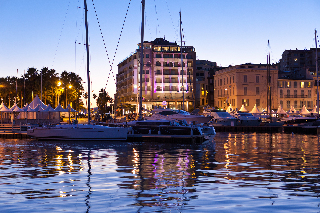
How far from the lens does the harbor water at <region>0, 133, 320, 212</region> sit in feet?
49.5

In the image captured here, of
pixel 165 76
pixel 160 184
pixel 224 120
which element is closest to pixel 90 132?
pixel 160 184

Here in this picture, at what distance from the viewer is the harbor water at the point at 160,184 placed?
1509 centimetres

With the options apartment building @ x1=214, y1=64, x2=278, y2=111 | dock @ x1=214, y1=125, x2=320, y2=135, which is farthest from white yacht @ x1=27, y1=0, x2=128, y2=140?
apartment building @ x1=214, y1=64, x2=278, y2=111

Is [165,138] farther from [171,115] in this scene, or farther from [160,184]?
[160,184]

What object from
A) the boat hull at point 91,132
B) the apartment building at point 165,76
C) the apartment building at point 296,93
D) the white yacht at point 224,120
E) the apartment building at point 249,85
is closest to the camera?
the boat hull at point 91,132

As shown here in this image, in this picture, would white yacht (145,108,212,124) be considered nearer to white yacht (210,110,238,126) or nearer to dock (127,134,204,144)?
dock (127,134,204,144)

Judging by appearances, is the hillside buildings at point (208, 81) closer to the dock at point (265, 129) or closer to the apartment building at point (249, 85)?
the apartment building at point (249, 85)

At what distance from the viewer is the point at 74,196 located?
16859mm

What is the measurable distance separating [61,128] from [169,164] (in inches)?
955

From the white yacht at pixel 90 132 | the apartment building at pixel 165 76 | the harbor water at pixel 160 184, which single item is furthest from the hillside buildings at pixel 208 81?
the harbor water at pixel 160 184

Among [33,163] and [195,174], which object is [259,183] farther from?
[33,163]

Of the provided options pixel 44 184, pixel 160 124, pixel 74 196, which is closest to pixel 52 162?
pixel 44 184

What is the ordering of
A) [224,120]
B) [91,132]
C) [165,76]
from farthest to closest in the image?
1. [165,76]
2. [224,120]
3. [91,132]

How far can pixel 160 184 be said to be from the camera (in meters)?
19.6
